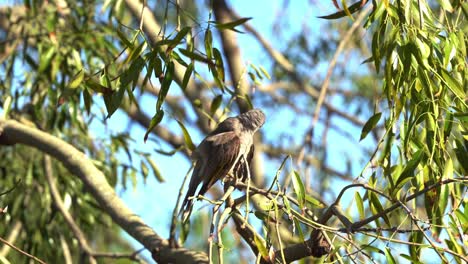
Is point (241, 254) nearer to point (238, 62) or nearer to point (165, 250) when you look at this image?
point (238, 62)

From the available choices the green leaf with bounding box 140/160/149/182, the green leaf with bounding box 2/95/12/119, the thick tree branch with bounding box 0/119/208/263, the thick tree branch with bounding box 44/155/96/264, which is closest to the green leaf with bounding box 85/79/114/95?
the thick tree branch with bounding box 0/119/208/263

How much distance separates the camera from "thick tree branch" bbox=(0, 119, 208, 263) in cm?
328

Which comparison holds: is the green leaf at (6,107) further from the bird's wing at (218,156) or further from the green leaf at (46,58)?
the bird's wing at (218,156)

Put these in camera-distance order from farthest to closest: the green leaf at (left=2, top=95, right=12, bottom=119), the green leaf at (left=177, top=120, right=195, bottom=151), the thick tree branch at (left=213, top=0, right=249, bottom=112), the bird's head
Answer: the thick tree branch at (left=213, top=0, right=249, bottom=112) < the green leaf at (left=2, top=95, right=12, bottom=119) < the bird's head < the green leaf at (left=177, top=120, right=195, bottom=151)

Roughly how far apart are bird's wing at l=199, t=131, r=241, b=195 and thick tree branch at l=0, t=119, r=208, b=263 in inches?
10.9

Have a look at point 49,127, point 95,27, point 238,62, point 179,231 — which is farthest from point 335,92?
point 179,231

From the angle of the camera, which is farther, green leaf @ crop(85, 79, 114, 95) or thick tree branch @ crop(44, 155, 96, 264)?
thick tree branch @ crop(44, 155, 96, 264)

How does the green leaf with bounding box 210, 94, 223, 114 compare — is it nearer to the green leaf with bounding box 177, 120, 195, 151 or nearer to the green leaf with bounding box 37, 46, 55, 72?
the green leaf with bounding box 177, 120, 195, 151

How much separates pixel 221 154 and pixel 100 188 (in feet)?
2.22

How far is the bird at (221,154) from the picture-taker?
10.3 feet

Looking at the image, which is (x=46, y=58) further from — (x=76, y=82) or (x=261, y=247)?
(x=261, y=247)

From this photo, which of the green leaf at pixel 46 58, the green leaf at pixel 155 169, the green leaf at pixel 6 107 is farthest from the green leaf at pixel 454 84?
the green leaf at pixel 46 58

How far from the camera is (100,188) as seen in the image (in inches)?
142

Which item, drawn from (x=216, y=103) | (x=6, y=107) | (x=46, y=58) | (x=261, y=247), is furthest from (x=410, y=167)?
(x=46, y=58)
